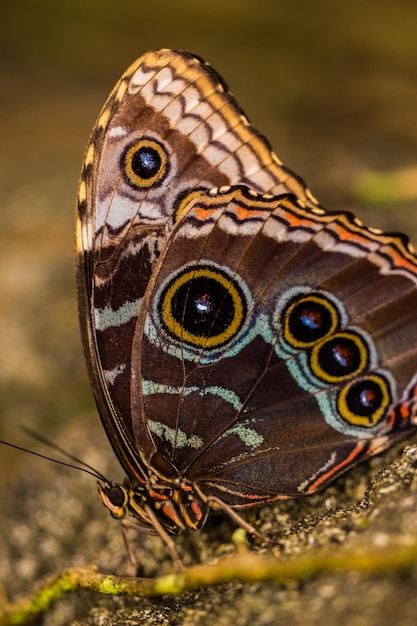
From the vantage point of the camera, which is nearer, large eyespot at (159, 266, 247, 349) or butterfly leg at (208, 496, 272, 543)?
butterfly leg at (208, 496, 272, 543)

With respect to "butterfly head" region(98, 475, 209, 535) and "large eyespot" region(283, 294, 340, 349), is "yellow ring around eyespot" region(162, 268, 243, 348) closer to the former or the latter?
"large eyespot" region(283, 294, 340, 349)

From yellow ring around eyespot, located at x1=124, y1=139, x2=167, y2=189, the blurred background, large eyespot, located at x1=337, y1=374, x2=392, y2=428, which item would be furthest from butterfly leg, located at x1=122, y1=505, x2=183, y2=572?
the blurred background

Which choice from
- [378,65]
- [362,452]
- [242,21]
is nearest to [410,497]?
[362,452]

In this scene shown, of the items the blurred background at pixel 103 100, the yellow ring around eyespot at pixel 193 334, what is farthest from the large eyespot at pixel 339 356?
the blurred background at pixel 103 100

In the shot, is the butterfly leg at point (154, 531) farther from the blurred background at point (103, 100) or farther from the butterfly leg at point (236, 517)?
the blurred background at point (103, 100)

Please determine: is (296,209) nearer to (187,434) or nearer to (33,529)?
(187,434)

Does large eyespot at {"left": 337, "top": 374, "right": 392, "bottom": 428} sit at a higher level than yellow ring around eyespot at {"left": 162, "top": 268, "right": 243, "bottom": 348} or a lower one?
lower
